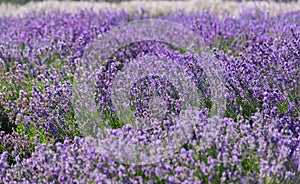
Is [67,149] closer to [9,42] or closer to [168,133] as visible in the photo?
[168,133]

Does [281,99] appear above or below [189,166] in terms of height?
above

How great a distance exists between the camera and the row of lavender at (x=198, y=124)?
286 centimetres

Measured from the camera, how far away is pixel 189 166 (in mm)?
2850

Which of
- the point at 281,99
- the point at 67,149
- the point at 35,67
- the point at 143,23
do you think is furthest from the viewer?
the point at 143,23

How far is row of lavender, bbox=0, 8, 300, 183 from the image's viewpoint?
2861 millimetres

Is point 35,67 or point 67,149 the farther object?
point 35,67

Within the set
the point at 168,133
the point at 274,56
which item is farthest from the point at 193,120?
the point at 274,56

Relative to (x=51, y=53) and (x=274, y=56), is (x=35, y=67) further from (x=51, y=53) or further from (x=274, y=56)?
(x=274, y=56)

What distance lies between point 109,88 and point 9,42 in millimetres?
2042

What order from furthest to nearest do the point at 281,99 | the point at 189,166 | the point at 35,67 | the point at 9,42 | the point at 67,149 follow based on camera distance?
the point at 9,42 < the point at 35,67 < the point at 281,99 < the point at 67,149 < the point at 189,166

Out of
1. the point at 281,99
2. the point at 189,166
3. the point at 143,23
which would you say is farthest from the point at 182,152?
the point at 143,23

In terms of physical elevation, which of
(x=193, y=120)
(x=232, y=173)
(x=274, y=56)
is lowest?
(x=232, y=173)

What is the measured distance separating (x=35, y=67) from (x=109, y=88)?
4.33ft

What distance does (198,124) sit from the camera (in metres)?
3.13
